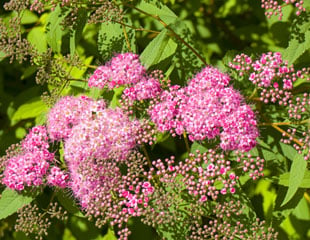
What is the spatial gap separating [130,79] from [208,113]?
1.74 feet

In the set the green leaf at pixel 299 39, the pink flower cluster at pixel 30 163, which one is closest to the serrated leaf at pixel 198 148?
the green leaf at pixel 299 39

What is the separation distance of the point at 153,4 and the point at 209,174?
1.16 meters

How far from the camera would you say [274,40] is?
3.61 metres

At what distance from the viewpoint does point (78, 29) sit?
2.95 meters

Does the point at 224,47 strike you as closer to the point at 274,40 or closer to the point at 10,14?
the point at 274,40

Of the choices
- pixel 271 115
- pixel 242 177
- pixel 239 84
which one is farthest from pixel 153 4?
pixel 242 177

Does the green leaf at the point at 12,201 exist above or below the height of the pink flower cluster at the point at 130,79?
below

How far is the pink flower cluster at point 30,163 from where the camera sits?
A: 2832 mm

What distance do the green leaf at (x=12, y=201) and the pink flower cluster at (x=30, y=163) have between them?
0.21ft

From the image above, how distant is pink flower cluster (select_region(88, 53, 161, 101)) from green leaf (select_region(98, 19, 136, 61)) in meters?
0.16

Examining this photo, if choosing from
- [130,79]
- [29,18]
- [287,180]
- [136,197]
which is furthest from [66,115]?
[287,180]

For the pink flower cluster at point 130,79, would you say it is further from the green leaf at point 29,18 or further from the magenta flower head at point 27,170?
the green leaf at point 29,18

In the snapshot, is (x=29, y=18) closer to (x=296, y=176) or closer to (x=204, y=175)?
(x=204, y=175)

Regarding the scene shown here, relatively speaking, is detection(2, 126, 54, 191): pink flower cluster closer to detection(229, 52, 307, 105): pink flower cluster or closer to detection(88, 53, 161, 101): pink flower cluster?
detection(88, 53, 161, 101): pink flower cluster
